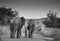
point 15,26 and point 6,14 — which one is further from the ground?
point 6,14

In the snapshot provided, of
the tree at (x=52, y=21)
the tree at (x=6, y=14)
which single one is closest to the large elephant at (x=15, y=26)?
the tree at (x=6, y=14)

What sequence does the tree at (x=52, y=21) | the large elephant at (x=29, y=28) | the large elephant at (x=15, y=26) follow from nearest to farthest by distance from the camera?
the large elephant at (x=15, y=26) < the large elephant at (x=29, y=28) < the tree at (x=52, y=21)

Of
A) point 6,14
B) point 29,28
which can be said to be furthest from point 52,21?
point 6,14

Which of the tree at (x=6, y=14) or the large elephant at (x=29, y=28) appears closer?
the large elephant at (x=29, y=28)

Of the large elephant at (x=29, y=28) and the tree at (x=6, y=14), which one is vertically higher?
the tree at (x=6, y=14)

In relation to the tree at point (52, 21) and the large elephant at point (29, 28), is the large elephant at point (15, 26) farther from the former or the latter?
the tree at point (52, 21)

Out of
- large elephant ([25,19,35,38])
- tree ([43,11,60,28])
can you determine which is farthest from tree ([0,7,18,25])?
tree ([43,11,60,28])

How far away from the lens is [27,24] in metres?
4.31

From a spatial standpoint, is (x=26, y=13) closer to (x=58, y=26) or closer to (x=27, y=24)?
(x=27, y=24)

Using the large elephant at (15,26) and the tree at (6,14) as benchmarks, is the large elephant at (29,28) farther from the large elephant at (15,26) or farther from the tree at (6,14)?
the tree at (6,14)

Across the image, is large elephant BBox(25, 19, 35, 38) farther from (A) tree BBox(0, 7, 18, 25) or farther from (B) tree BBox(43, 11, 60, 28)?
(B) tree BBox(43, 11, 60, 28)

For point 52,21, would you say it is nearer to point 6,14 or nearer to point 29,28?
point 29,28

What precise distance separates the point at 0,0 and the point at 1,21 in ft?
4.32

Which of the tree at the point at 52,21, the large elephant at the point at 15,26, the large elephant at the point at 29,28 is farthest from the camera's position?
the tree at the point at 52,21
